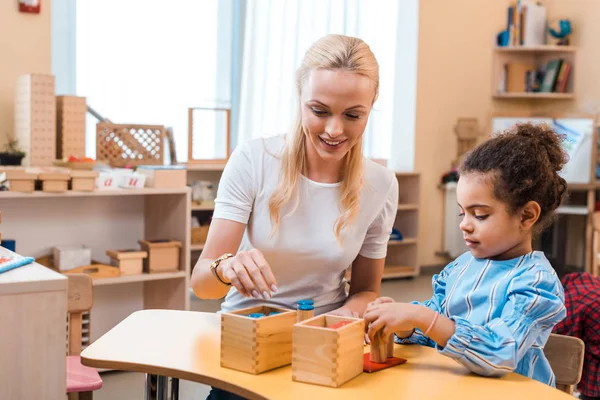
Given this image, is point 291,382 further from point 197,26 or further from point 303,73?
point 197,26

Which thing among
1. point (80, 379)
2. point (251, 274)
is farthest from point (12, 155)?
point (251, 274)

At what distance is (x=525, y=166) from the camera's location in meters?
1.56

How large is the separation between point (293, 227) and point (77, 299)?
32.2 inches

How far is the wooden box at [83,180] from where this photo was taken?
344 cm

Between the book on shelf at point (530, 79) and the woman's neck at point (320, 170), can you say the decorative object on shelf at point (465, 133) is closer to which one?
the book on shelf at point (530, 79)

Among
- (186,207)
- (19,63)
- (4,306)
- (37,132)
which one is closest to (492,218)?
(4,306)

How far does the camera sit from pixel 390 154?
6293mm

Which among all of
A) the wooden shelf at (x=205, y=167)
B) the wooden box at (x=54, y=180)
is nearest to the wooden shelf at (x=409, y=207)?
the wooden shelf at (x=205, y=167)

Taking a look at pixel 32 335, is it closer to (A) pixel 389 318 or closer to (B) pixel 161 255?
(A) pixel 389 318

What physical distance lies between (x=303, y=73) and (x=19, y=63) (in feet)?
10.2

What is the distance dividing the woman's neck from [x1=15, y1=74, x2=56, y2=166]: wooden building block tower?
2.37 m

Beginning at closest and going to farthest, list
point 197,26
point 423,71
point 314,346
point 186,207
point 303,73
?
point 314,346
point 303,73
point 186,207
point 197,26
point 423,71

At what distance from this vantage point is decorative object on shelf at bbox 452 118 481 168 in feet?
21.1

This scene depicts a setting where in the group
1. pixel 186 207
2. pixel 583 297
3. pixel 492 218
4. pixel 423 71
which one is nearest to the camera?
pixel 492 218
